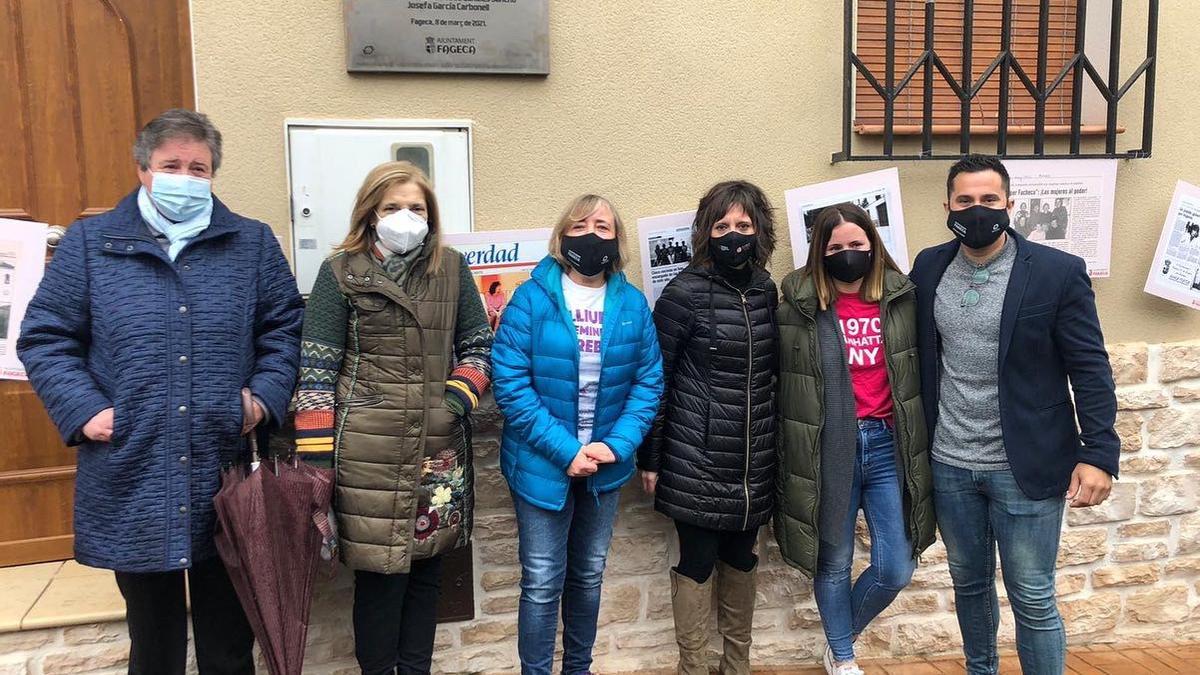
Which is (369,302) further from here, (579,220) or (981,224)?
(981,224)

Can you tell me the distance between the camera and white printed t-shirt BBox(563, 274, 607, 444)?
275 centimetres

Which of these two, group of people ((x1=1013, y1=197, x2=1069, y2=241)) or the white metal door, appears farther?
group of people ((x1=1013, y1=197, x2=1069, y2=241))

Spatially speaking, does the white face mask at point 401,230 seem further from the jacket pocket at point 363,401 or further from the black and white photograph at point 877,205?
the black and white photograph at point 877,205

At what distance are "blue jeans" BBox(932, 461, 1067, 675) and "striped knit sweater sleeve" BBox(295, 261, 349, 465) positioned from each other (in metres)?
1.95

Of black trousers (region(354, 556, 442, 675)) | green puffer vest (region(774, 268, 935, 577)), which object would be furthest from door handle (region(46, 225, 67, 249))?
green puffer vest (region(774, 268, 935, 577))

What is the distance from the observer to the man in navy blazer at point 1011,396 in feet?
8.34

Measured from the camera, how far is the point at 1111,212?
3545mm

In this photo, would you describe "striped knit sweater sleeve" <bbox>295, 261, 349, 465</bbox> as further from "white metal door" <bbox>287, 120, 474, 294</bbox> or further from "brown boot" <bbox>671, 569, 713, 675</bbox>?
"brown boot" <bbox>671, 569, 713, 675</bbox>

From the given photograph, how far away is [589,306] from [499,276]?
51 cm

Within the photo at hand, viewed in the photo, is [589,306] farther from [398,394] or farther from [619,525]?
[619,525]

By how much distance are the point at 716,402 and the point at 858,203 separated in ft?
3.82

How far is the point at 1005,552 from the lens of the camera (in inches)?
107

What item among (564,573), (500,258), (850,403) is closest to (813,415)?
(850,403)

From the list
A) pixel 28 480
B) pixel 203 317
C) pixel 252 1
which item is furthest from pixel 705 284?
pixel 28 480
